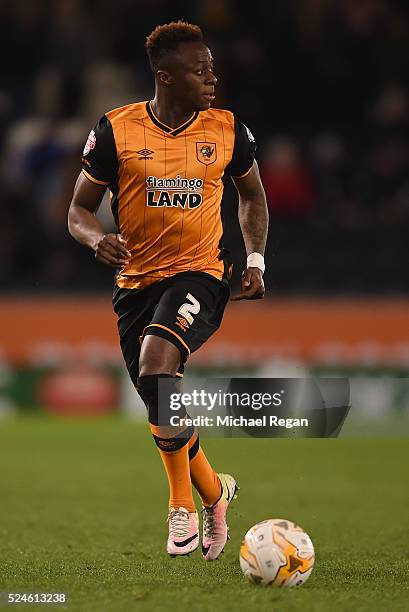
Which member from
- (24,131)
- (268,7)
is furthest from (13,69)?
(268,7)

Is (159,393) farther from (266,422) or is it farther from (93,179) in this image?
(93,179)

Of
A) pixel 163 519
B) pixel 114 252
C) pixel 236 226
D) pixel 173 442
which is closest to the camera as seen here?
pixel 114 252

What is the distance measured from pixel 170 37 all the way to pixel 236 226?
3947 millimetres

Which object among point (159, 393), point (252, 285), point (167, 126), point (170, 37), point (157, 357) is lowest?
point (159, 393)

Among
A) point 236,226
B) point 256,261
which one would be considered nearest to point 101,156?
point 256,261

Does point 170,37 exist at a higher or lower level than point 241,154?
higher

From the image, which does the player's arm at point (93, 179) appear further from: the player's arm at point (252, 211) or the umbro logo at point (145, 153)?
the player's arm at point (252, 211)

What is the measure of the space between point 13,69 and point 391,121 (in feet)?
14.3

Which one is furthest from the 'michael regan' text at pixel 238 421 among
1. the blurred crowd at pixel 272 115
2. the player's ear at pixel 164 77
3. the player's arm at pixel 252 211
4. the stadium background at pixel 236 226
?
the blurred crowd at pixel 272 115

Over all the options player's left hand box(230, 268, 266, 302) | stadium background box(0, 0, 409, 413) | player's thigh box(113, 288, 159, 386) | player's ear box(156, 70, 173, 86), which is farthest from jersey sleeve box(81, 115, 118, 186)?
stadium background box(0, 0, 409, 413)

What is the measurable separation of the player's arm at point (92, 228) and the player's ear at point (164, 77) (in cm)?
52

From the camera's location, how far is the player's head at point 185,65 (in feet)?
17.3

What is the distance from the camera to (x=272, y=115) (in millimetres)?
13141

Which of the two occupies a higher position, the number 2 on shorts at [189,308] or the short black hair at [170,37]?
the short black hair at [170,37]
